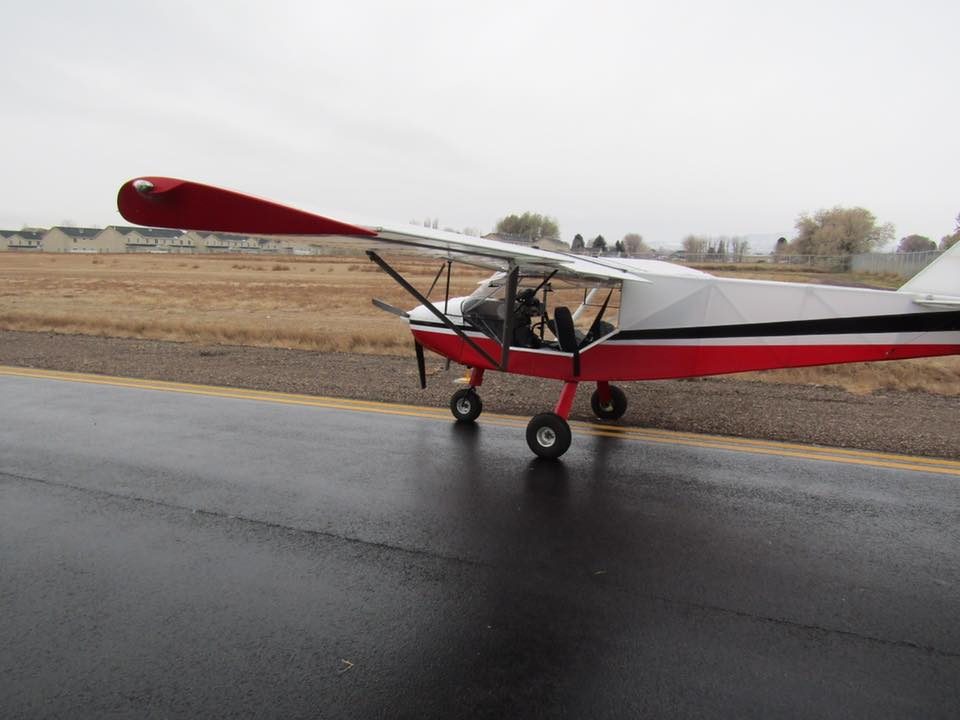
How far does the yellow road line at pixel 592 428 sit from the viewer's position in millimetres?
6379

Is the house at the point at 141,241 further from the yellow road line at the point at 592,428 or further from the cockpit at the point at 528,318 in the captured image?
the cockpit at the point at 528,318

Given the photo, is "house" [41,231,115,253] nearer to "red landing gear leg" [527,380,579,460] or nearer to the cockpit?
the cockpit

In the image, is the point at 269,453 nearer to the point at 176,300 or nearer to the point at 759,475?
the point at 759,475

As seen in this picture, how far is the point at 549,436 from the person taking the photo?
6.41 m

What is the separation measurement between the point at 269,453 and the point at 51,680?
11.7ft

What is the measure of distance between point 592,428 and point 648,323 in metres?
1.69

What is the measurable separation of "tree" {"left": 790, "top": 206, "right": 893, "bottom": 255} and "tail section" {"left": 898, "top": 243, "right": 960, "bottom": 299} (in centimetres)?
6834

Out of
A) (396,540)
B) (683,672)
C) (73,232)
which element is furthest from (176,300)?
(73,232)

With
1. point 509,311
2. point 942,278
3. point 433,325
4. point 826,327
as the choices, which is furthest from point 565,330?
point 942,278

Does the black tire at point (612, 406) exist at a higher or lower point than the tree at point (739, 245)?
lower

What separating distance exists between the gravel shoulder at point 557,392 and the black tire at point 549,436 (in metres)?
2.04

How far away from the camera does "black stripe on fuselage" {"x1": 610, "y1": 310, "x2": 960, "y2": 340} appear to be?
229 inches

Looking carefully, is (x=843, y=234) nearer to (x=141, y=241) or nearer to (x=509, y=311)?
(x=509, y=311)

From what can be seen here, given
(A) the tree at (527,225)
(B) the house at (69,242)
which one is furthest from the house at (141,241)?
(A) the tree at (527,225)
